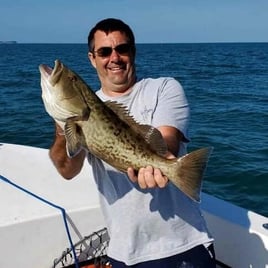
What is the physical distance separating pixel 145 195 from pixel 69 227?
1.63 m

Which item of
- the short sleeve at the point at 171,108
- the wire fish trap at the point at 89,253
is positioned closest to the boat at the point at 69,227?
the wire fish trap at the point at 89,253

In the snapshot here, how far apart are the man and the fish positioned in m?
0.24

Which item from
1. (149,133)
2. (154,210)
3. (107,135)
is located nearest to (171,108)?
(149,133)

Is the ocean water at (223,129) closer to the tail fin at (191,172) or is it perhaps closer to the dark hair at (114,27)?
the dark hair at (114,27)

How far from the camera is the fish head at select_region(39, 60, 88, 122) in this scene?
259cm

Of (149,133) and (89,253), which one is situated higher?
(149,133)

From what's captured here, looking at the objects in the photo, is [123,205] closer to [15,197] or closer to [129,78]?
[129,78]

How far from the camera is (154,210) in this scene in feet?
9.86

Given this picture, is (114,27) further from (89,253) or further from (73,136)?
(89,253)

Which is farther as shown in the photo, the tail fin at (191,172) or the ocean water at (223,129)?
the ocean water at (223,129)

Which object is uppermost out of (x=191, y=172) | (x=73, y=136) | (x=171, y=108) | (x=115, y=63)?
(x=115, y=63)

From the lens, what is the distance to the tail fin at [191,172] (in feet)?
8.54

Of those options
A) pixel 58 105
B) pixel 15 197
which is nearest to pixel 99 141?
pixel 58 105

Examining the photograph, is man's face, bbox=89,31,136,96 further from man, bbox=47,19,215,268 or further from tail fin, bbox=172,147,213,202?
tail fin, bbox=172,147,213,202
